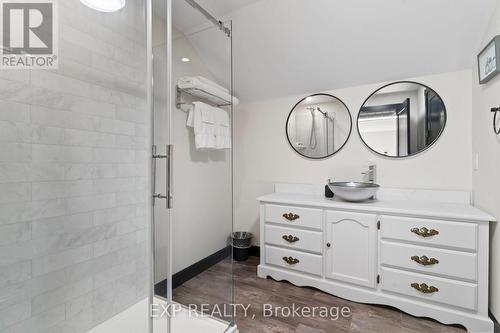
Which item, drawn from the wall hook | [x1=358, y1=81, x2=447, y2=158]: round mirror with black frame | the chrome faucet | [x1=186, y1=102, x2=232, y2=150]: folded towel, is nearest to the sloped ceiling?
[x1=358, y1=81, x2=447, y2=158]: round mirror with black frame

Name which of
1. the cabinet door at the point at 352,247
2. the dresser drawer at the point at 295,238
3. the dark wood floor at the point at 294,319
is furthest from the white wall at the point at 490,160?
the dresser drawer at the point at 295,238

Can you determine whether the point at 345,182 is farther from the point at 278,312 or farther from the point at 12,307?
the point at 12,307

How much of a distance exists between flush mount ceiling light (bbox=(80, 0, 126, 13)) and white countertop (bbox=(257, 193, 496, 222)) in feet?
6.26

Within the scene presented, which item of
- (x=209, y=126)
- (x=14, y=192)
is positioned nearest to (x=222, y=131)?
(x=209, y=126)

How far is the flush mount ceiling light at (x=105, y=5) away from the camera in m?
1.52

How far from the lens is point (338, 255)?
1972mm

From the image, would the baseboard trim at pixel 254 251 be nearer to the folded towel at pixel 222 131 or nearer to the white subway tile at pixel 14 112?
the folded towel at pixel 222 131

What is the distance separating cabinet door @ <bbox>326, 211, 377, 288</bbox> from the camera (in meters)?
1.84

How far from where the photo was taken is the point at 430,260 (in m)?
1.64

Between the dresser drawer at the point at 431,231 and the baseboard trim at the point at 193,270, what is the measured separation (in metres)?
1.24

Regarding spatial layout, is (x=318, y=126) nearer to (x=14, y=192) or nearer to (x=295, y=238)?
(x=295, y=238)

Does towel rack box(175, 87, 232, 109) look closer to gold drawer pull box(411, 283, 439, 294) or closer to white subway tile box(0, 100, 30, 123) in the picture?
white subway tile box(0, 100, 30, 123)

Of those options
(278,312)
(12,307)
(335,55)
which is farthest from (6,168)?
(335,55)

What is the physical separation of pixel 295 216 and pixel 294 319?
0.79m
